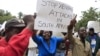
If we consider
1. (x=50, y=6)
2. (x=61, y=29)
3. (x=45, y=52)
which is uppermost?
(x=50, y=6)

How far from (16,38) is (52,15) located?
175 centimetres

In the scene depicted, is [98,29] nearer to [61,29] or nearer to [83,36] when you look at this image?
[83,36]

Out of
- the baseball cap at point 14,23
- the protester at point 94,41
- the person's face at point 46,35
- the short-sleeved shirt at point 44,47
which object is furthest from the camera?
the protester at point 94,41

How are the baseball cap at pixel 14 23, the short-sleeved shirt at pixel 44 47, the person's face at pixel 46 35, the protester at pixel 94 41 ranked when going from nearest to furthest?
1. the baseball cap at pixel 14 23
2. the short-sleeved shirt at pixel 44 47
3. the person's face at pixel 46 35
4. the protester at pixel 94 41

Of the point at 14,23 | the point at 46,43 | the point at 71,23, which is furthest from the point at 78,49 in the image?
the point at 14,23

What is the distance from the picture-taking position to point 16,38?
11.4 ft

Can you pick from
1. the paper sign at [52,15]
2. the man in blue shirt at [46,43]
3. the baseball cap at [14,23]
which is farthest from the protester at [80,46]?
the baseball cap at [14,23]

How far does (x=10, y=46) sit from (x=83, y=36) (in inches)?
148

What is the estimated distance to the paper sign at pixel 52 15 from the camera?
4.83m

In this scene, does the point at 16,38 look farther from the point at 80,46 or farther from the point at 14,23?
the point at 80,46

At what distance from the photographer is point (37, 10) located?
189 inches

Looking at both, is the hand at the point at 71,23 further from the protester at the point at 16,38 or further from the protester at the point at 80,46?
the protester at the point at 16,38

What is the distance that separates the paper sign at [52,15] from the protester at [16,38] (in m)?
0.82

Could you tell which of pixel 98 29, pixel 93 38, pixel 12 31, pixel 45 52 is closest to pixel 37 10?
pixel 12 31
